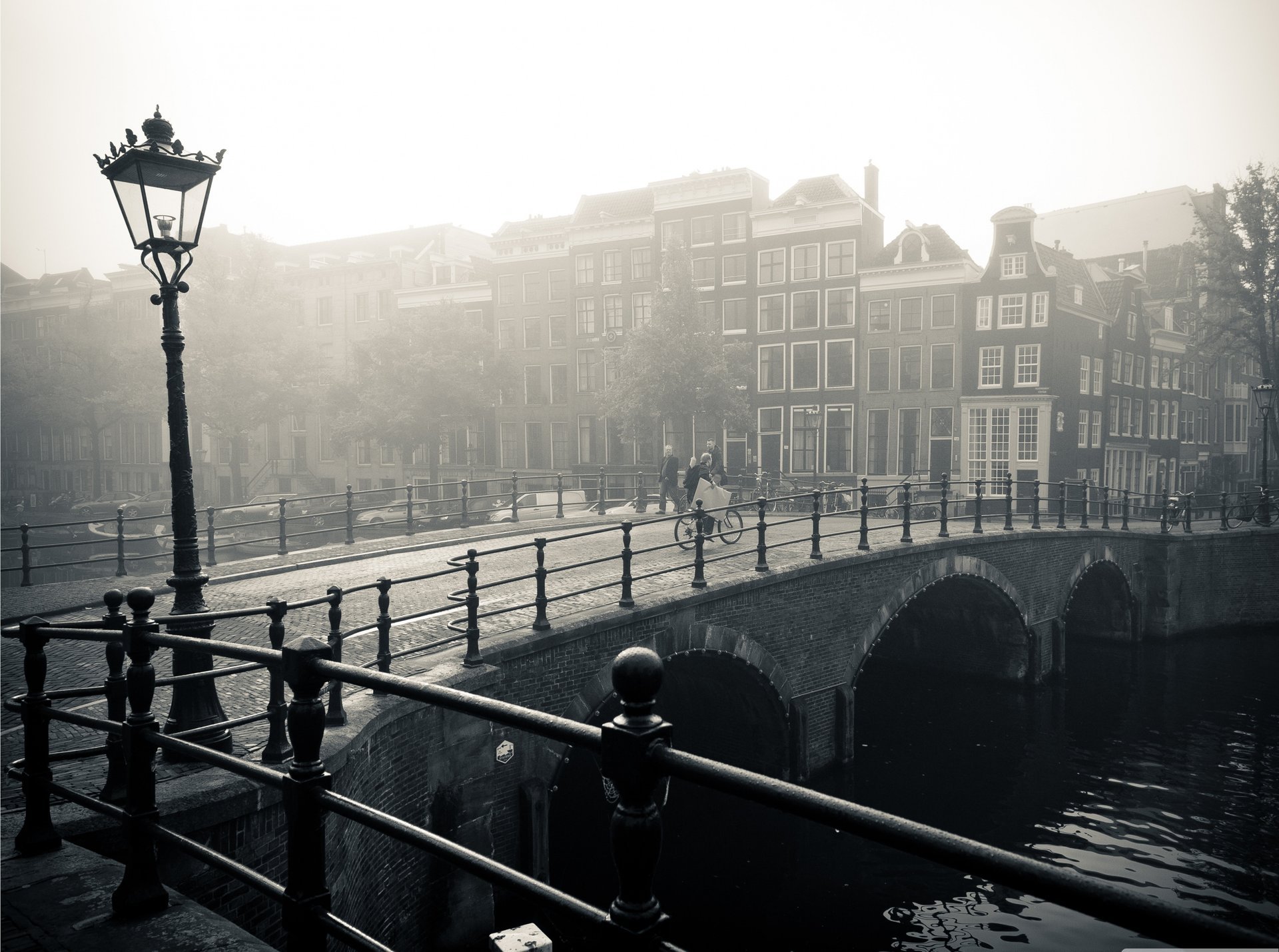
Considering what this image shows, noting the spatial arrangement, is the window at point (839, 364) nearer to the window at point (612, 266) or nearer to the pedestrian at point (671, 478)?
the window at point (612, 266)

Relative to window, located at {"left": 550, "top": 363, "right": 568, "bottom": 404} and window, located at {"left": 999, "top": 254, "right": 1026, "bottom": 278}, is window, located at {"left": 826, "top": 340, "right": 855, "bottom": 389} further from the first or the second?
window, located at {"left": 550, "top": 363, "right": 568, "bottom": 404}

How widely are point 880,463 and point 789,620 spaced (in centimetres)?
2119

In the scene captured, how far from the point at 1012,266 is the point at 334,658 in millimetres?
30275

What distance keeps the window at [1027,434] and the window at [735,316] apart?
10.9 metres

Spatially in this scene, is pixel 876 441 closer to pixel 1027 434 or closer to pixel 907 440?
pixel 907 440

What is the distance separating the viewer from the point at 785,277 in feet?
114

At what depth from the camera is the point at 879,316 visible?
3341 cm

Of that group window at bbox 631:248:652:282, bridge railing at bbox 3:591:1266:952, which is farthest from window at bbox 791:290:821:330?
bridge railing at bbox 3:591:1266:952

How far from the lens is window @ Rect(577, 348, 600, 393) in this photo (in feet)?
126

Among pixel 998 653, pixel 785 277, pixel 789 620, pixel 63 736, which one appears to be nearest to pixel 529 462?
pixel 785 277

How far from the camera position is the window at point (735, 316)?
35.8m

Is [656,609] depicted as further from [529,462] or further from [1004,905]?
[529,462]

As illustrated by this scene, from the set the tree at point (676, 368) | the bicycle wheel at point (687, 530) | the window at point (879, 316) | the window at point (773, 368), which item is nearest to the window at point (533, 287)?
the tree at point (676, 368)

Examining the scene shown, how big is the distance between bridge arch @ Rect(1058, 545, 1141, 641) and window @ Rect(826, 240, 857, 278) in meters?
14.6
